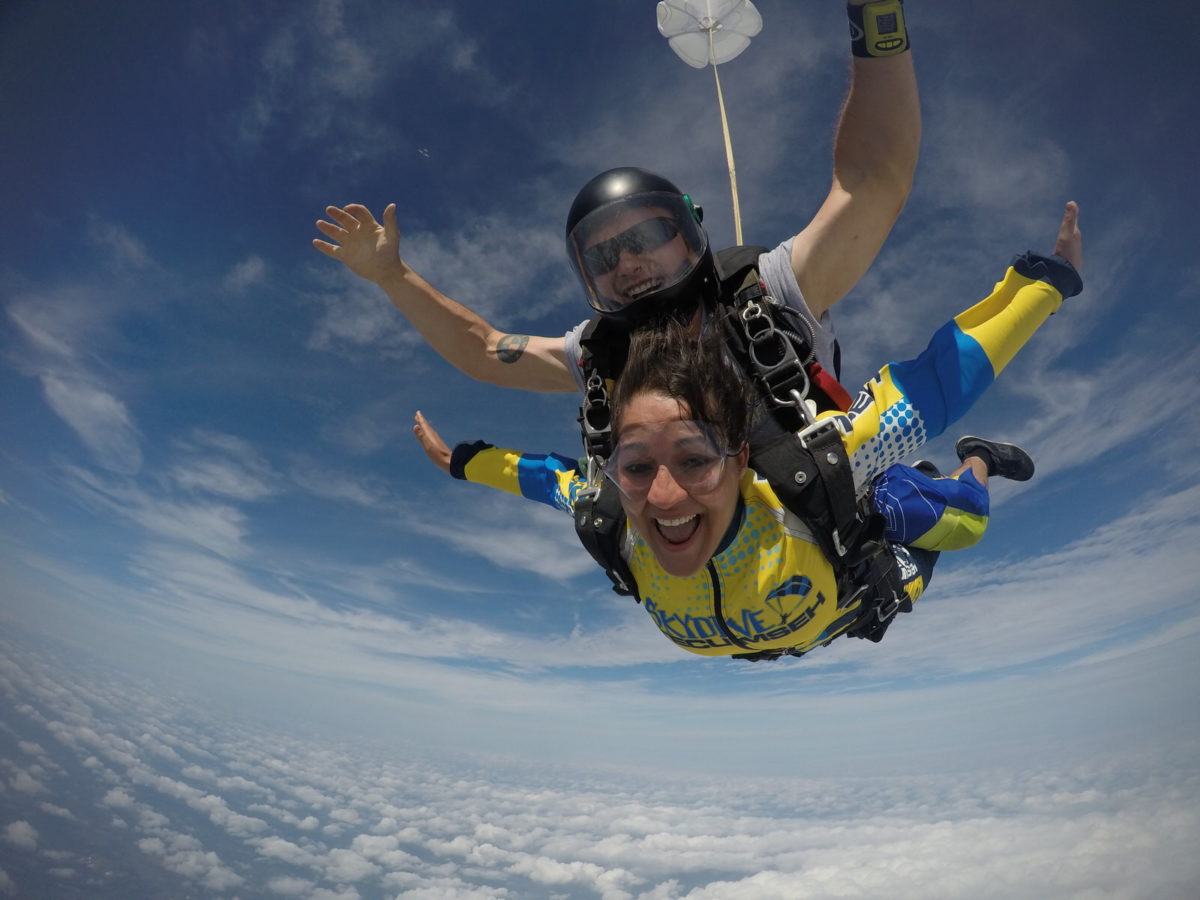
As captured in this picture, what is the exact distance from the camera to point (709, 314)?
6.25 ft

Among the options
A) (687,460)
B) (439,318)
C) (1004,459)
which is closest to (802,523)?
(687,460)

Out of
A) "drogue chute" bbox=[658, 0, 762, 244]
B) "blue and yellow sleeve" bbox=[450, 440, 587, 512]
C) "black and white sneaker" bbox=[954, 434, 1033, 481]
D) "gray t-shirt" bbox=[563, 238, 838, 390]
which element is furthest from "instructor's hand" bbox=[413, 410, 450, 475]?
"black and white sneaker" bbox=[954, 434, 1033, 481]

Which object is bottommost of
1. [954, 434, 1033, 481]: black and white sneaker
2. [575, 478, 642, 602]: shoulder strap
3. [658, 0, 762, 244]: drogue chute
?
[575, 478, 642, 602]: shoulder strap

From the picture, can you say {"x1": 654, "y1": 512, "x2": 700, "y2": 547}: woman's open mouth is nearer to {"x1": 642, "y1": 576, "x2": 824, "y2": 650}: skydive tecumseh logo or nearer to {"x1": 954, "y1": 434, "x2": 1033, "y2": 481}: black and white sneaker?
{"x1": 642, "y1": 576, "x2": 824, "y2": 650}: skydive tecumseh logo

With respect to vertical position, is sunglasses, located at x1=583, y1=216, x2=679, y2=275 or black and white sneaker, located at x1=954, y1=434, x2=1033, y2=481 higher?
black and white sneaker, located at x1=954, y1=434, x2=1033, y2=481

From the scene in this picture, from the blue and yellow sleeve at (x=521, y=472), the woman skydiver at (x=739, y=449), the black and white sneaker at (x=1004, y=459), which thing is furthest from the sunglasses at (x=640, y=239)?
the black and white sneaker at (x=1004, y=459)

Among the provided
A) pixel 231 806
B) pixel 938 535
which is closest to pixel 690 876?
pixel 231 806

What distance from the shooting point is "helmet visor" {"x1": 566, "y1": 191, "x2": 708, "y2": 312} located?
A: 6.08ft

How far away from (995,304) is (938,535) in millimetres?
1762

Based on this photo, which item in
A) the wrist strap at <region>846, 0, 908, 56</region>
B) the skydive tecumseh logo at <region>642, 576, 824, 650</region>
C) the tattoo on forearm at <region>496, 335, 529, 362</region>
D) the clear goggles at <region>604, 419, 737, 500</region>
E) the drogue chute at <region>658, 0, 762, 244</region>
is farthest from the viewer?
the drogue chute at <region>658, 0, 762, 244</region>

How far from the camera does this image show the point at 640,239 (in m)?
1.87

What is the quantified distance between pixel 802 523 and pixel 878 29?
5.04ft

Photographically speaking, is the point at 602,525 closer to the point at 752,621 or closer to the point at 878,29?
the point at 752,621

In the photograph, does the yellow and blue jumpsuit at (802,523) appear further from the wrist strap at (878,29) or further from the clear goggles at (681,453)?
the wrist strap at (878,29)
